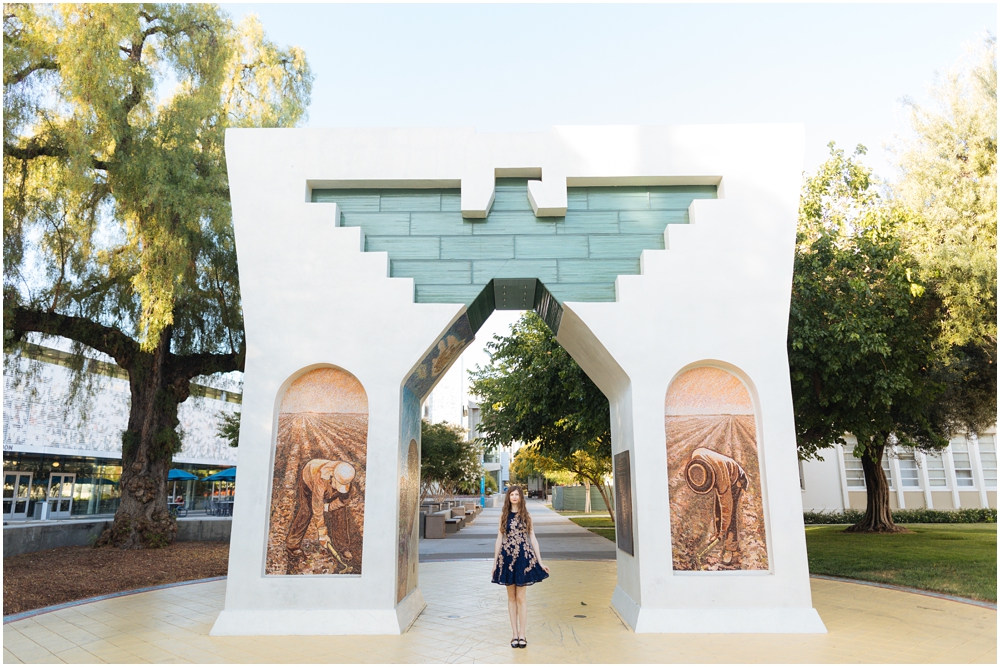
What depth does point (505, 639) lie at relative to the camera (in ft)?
22.7

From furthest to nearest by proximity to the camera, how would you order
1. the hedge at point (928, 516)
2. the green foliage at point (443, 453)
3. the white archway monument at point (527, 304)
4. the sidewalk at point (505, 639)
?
1. the green foliage at point (443, 453)
2. the hedge at point (928, 516)
3. the white archway monument at point (527, 304)
4. the sidewalk at point (505, 639)

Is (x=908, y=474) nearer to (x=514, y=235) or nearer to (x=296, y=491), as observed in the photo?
(x=514, y=235)

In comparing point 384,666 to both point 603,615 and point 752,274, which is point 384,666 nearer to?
point 603,615

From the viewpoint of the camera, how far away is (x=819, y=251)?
11.3m

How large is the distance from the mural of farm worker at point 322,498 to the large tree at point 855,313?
727 cm

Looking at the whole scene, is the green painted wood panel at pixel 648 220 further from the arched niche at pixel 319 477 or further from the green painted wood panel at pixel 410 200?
Answer: the arched niche at pixel 319 477

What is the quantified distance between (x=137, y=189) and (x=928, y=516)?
102 ft

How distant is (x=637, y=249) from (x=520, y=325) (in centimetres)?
888

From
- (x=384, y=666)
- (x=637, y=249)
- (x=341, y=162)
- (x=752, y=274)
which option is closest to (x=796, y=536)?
(x=752, y=274)

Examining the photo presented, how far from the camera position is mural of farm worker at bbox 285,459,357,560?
7363 millimetres

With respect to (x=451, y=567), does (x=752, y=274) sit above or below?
above

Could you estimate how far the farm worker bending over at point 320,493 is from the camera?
739 centimetres

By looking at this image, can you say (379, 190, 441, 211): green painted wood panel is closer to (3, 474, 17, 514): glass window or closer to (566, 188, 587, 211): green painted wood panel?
(566, 188, 587, 211): green painted wood panel

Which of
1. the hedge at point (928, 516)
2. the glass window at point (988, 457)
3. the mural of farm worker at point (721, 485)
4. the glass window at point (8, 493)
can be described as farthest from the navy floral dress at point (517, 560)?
the glass window at point (988, 457)
